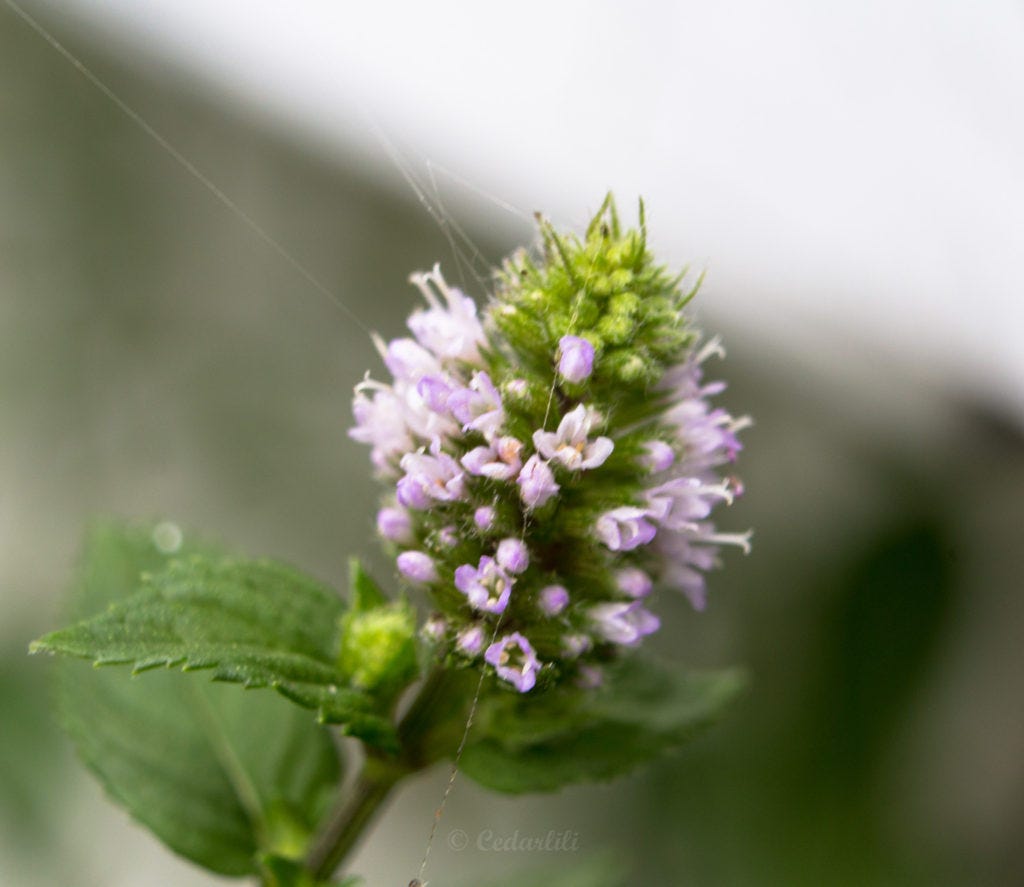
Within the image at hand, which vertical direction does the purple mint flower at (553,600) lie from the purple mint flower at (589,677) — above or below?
above

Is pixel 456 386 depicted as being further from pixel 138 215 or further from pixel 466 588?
pixel 138 215

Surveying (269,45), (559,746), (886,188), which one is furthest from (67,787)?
(886,188)

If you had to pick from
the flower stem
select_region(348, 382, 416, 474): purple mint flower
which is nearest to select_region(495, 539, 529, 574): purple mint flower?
select_region(348, 382, 416, 474): purple mint flower

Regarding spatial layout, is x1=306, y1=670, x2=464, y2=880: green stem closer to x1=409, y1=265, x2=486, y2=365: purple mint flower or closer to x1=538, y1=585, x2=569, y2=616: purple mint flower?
x1=538, y1=585, x2=569, y2=616: purple mint flower

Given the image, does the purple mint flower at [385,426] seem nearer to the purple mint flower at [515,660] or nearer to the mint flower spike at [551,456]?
the mint flower spike at [551,456]

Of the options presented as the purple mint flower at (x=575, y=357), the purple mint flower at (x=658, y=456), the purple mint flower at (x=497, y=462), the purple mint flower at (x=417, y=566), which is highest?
the purple mint flower at (x=575, y=357)

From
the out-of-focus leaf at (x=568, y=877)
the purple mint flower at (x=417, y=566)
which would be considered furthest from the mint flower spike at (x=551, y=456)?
the out-of-focus leaf at (x=568, y=877)
